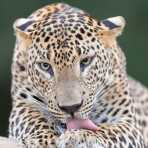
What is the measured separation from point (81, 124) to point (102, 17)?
32.1 feet

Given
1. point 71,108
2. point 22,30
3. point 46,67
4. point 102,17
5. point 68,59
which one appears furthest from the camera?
point 102,17

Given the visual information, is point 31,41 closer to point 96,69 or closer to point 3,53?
point 96,69

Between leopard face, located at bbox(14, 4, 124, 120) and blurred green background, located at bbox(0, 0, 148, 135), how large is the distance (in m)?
8.79

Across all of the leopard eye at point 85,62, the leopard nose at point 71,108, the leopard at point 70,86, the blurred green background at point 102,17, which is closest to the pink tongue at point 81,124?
the leopard at point 70,86

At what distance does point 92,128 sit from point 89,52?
78 centimetres

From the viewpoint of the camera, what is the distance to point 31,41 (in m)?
12.1

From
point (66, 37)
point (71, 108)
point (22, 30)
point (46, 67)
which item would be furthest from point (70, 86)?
point (22, 30)

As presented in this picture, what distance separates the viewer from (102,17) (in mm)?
21312

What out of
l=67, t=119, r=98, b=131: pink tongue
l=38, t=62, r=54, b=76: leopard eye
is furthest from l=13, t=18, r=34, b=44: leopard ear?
l=67, t=119, r=98, b=131: pink tongue

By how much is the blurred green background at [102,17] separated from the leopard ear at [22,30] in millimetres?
8653

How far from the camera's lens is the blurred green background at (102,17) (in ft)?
70.2

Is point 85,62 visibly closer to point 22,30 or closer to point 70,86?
point 70,86

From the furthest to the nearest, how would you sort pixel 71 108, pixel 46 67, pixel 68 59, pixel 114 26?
pixel 114 26 → pixel 46 67 → pixel 68 59 → pixel 71 108

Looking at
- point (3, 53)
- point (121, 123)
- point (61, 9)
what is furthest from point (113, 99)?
point (3, 53)
